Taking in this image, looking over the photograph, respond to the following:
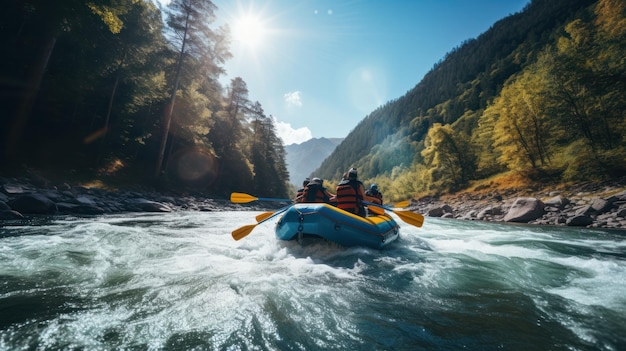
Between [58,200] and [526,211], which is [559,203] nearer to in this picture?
[526,211]

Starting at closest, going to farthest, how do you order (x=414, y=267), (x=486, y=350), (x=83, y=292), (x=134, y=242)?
(x=486, y=350) < (x=83, y=292) < (x=414, y=267) < (x=134, y=242)

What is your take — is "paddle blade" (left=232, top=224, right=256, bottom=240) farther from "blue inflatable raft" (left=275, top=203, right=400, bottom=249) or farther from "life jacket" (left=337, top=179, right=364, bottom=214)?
"life jacket" (left=337, top=179, right=364, bottom=214)

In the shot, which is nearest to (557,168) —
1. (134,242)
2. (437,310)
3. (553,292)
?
(553,292)

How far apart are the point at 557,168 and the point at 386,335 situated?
87.5 ft

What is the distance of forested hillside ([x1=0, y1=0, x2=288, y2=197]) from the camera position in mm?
12227

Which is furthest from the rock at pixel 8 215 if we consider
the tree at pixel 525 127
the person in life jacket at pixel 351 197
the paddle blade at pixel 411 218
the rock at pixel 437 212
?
the tree at pixel 525 127

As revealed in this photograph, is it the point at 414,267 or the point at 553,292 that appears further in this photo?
the point at 414,267

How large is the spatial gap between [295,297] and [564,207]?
1789 centimetres

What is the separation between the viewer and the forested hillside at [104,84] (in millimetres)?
12227

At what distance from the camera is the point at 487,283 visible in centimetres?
426

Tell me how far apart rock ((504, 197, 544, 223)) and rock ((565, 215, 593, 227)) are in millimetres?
1974

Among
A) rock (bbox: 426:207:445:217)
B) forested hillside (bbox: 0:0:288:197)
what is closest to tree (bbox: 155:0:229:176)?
forested hillside (bbox: 0:0:288:197)

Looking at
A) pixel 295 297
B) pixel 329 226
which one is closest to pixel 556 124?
pixel 329 226

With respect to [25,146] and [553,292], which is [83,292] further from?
[25,146]
